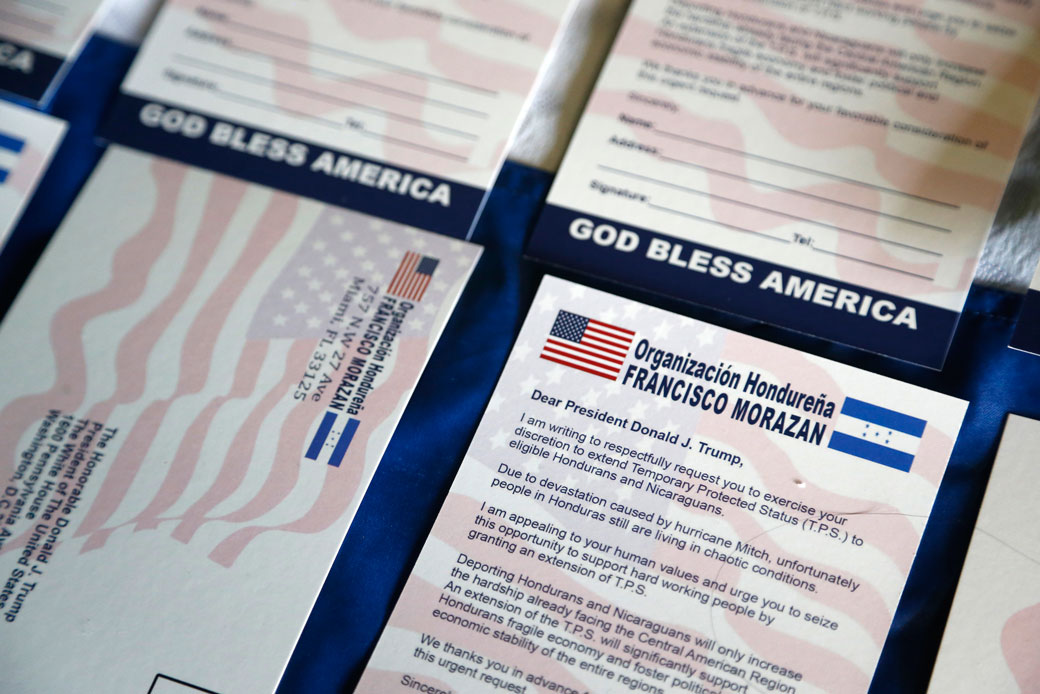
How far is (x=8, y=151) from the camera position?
72cm

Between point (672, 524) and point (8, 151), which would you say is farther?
point (8, 151)

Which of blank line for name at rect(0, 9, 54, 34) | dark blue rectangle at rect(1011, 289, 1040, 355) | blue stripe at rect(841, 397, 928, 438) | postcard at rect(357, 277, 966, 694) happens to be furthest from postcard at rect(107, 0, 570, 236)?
dark blue rectangle at rect(1011, 289, 1040, 355)

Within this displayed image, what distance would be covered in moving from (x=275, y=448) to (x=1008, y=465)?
22.9 inches

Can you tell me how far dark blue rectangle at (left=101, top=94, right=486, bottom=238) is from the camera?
686mm

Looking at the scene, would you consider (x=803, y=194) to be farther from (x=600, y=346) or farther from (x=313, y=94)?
(x=313, y=94)

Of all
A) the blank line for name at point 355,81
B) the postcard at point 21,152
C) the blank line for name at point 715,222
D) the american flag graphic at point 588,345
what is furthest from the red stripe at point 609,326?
the postcard at point 21,152

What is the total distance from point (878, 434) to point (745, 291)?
155 mm

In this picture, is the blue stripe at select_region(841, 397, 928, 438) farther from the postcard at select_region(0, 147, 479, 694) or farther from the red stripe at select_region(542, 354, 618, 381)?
the postcard at select_region(0, 147, 479, 694)

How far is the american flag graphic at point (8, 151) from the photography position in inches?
28.2

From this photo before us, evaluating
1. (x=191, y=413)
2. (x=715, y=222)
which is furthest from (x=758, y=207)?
(x=191, y=413)

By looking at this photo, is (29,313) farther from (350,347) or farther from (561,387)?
(561,387)

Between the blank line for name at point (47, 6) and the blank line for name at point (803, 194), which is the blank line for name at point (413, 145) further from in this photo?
the blank line for name at point (47, 6)

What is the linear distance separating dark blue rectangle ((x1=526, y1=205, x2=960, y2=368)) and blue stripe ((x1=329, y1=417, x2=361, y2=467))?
0.71 feet

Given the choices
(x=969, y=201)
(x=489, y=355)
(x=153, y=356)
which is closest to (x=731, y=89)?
(x=969, y=201)
